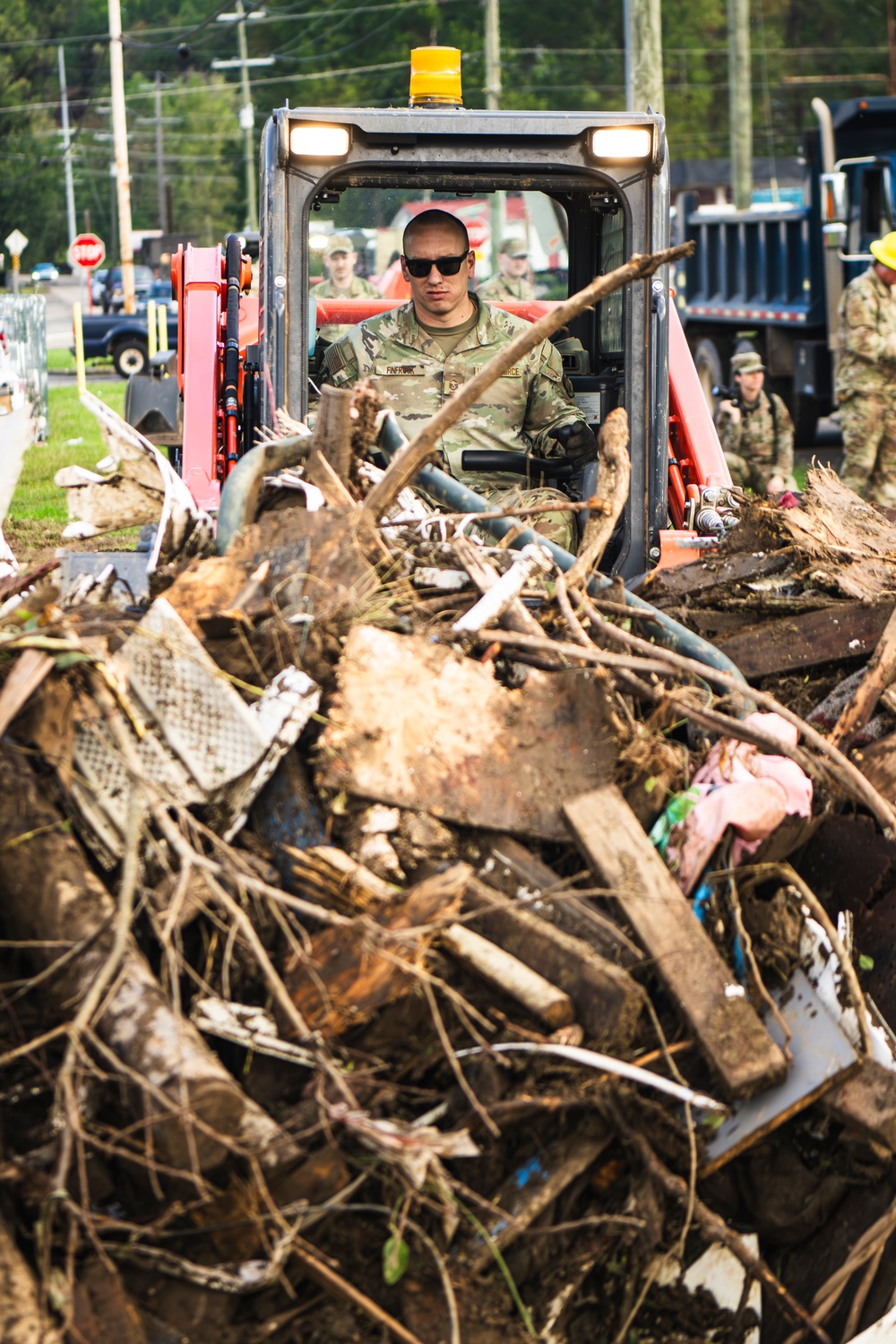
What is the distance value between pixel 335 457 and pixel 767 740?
121 cm

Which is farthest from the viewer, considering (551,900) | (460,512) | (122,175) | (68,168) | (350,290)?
(68,168)

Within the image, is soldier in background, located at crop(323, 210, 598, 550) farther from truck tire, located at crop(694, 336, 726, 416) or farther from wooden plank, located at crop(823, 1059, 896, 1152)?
truck tire, located at crop(694, 336, 726, 416)

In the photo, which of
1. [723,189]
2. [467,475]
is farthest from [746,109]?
[467,475]

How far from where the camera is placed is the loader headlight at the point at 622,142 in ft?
15.6

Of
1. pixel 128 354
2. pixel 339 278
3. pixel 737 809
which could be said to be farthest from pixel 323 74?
pixel 737 809

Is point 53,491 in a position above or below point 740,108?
below

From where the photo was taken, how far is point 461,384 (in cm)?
520

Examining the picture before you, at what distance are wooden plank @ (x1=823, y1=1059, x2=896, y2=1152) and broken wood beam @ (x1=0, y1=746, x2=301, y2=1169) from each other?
99 centimetres

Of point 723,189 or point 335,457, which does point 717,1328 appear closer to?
point 335,457

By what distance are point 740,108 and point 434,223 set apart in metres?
24.0

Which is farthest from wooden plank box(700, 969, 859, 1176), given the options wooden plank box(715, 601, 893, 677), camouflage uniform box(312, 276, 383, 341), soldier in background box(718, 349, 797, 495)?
soldier in background box(718, 349, 797, 495)

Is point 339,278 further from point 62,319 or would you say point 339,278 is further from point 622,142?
Answer: point 62,319

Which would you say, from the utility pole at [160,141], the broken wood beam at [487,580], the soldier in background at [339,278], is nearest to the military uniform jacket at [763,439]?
the soldier in background at [339,278]

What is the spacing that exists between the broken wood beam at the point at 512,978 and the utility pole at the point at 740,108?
2531 centimetres
